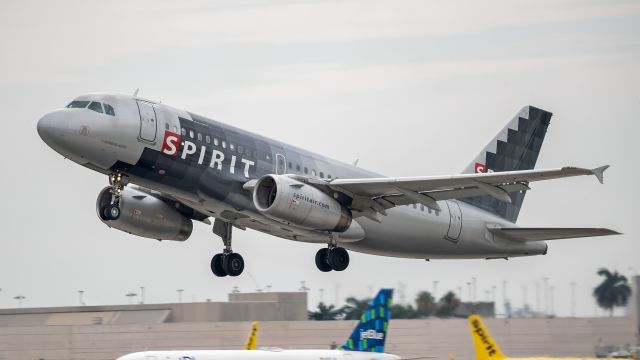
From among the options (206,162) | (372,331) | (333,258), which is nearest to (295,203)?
(206,162)

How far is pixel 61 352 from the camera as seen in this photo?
2339 inches

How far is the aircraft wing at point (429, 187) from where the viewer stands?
4174cm

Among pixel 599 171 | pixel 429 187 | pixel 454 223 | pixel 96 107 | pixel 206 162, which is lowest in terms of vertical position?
pixel 599 171

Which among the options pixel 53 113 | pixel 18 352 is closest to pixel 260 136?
pixel 53 113

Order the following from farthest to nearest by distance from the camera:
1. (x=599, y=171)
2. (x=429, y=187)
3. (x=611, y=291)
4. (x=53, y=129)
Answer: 1. (x=611, y=291)
2. (x=429, y=187)
3. (x=53, y=129)
4. (x=599, y=171)

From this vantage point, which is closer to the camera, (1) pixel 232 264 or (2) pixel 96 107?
(2) pixel 96 107

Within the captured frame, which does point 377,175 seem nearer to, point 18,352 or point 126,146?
point 126,146

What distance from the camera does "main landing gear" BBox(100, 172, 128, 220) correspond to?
1710 inches

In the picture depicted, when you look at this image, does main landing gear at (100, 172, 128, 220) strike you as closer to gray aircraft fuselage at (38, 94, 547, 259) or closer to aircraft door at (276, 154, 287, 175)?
gray aircraft fuselage at (38, 94, 547, 259)

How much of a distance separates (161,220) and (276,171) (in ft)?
21.1

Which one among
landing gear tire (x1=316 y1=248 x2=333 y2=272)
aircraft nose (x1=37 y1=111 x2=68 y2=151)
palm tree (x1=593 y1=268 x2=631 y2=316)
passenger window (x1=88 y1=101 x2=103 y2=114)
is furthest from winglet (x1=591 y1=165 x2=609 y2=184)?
palm tree (x1=593 y1=268 x2=631 y2=316)

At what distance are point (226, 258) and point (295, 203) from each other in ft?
23.2

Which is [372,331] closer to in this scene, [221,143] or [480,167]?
[221,143]

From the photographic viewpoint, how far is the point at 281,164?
Answer: 45625 mm
